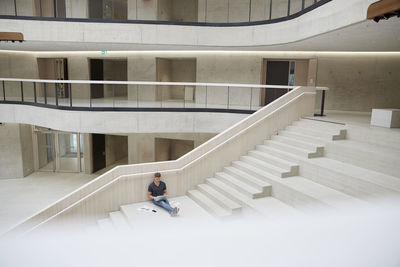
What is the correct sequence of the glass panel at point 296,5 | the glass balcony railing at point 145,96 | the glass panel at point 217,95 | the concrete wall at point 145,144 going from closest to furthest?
1. the glass balcony railing at point 145,96
2. the glass panel at point 296,5
3. the glass panel at point 217,95
4. the concrete wall at point 145,144

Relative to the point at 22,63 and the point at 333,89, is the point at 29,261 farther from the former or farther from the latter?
the point at 22,63

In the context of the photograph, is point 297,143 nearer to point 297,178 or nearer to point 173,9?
point 297,178

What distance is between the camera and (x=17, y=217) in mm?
11820

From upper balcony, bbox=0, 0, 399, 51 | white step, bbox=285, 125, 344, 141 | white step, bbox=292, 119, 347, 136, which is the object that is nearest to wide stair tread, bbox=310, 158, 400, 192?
white step, bbox=285, 125, 344, 141

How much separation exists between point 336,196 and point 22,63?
62.3 feet

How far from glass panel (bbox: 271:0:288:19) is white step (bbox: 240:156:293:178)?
31.1 feet

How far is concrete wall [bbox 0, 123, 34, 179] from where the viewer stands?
17016mm

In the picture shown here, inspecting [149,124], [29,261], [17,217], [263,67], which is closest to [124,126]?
[149,124]

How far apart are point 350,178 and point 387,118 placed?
3479mm

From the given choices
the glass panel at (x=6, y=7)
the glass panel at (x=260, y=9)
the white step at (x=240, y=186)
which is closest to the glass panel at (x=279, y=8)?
the glass panel at (x=260, y=9)

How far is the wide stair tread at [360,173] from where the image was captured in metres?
6.59

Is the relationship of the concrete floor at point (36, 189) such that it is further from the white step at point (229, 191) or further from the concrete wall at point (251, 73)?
the white step at point (229, 191)

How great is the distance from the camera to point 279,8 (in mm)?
15953

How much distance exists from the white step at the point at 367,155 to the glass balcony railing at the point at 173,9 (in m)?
9.13
